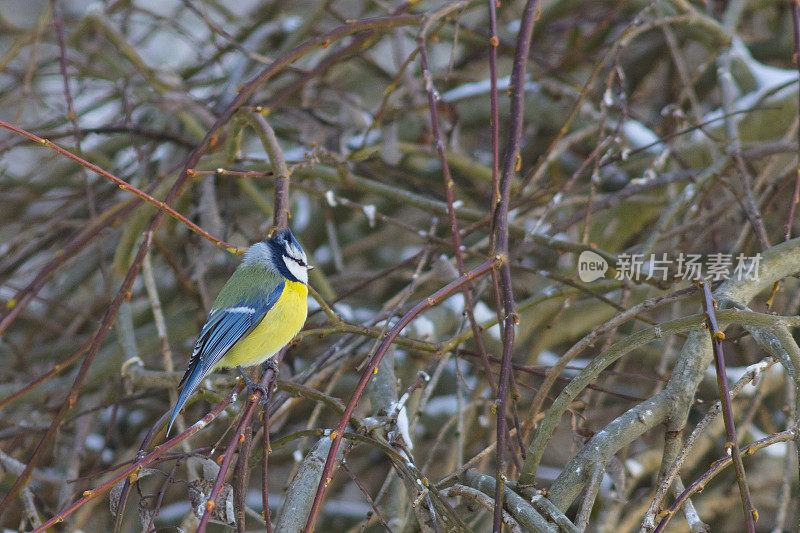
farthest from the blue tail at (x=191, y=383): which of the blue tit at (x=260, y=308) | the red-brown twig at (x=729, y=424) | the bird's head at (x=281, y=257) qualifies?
the red-brown twig at (x=729, y=424)

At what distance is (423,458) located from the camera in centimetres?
388

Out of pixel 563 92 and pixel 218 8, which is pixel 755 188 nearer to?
pixel 563 92

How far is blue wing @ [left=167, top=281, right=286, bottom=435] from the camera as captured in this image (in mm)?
2074

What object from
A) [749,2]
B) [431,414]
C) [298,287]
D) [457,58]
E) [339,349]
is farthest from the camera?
[457,58]

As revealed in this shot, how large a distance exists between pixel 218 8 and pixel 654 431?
3771mm

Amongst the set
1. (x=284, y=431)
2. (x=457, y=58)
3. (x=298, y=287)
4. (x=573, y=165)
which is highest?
(x=457, y=58)

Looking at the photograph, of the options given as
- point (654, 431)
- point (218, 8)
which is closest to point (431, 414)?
point (654, 431)

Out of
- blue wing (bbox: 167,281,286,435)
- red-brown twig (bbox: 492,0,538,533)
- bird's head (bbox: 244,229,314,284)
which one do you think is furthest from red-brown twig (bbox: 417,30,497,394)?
blue wing (bbox: 167,281,286,435)

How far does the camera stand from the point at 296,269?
2.33m

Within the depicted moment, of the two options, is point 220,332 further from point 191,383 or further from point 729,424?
point 729,424

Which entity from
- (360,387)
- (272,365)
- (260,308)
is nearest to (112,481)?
(360,387)

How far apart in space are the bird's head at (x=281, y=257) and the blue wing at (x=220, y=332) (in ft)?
0.16

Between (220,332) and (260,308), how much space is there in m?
0.15

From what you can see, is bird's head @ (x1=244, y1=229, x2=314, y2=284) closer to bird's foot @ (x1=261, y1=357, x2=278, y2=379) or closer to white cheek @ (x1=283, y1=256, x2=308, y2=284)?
white cheek @ (x1=283, y1=256, x2=308, y2=284)
